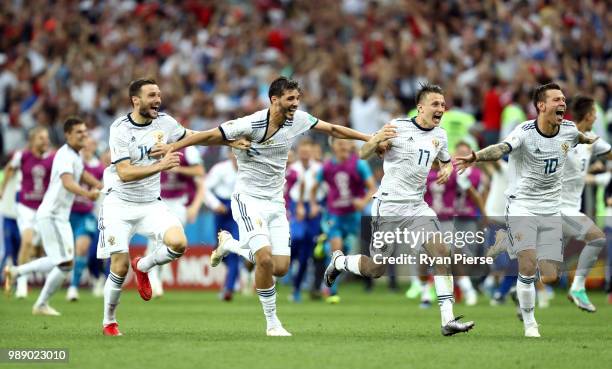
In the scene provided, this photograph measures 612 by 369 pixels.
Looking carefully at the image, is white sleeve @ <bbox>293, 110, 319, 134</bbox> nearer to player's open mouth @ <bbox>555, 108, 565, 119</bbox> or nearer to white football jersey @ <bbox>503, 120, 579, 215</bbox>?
white football jersey @ <bbox>503, 120, 579, 215</bbox>

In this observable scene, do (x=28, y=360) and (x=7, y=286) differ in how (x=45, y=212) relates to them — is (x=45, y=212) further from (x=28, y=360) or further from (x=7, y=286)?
(x=28, y=360)

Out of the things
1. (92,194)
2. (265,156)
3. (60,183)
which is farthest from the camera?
(60,183)

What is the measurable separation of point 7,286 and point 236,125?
20.8 feet

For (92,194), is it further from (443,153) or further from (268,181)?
(443,153)

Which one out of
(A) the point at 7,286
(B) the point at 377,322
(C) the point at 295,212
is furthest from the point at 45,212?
(C) the point at 295,212

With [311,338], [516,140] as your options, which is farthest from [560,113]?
[311,338]

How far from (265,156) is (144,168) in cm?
130

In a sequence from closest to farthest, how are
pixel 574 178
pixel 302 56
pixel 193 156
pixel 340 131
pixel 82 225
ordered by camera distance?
1. pixel 340 131
2. pixel 574 178
3. pixel 193 156
4. pixel 82 225
5. pixel 302 56

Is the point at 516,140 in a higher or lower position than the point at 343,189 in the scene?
higher

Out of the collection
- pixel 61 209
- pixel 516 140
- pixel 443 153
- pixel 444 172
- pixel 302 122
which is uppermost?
pixel 302 122

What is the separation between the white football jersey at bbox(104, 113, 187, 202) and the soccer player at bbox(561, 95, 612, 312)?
5.15 m

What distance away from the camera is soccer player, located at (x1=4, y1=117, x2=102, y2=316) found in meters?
15.8

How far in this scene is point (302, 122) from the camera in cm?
1285

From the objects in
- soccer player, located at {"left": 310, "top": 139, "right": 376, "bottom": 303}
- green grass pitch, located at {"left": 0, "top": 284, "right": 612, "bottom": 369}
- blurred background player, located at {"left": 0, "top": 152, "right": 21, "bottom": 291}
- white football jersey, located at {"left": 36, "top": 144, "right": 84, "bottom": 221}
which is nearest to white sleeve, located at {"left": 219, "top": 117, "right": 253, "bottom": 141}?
green grass pitch, located at {"left": 0, "top": 284, "right": 612, "bottom": 369}
